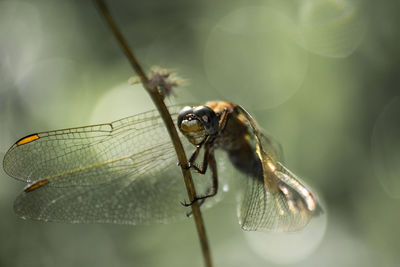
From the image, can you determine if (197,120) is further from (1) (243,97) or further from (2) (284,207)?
(1) (243,97)

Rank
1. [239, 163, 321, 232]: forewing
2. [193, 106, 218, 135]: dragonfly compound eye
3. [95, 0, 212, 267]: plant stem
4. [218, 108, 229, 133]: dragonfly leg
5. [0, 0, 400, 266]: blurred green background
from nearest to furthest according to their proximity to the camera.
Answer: [95, 0, 212, 267]: plant stem
[239, 163, 321, 232]: forewing
[193, 106, 218, 135]: dragonfly compound eye
[218, 108, 229, 133]: dragonfly leg
[0, 0, 400, 266]: blurred green background

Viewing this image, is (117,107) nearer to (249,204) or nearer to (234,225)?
(234,225)

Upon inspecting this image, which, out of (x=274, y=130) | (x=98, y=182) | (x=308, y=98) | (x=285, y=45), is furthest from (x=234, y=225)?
(x=285, y=45)

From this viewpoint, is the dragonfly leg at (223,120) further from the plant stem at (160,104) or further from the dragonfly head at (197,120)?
the plant stem at (160,104)

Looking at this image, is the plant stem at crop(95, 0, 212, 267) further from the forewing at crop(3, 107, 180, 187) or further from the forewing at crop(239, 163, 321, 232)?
the forewing at crop(3, 107, 180, 187)

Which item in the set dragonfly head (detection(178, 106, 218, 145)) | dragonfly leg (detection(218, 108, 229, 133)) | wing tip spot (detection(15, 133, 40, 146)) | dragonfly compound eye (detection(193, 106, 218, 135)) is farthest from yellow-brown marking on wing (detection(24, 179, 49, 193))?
dragonfly leg (detection(218, 108, 229, 133))

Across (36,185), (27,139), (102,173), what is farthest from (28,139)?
(102,173)
